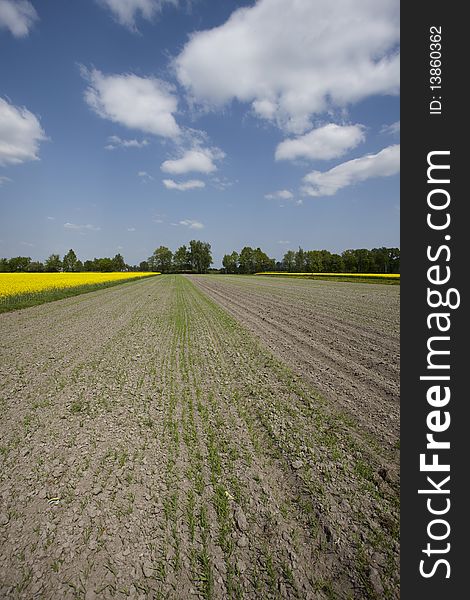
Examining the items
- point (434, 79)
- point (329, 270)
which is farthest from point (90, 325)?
point (329, 270)

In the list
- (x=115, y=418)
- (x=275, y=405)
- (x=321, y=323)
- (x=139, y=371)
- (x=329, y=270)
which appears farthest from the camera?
(x=329, y=270)

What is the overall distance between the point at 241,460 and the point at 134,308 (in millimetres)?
15959

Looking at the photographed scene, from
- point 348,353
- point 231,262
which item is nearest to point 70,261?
point 231,262

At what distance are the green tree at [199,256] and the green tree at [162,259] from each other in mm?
10891

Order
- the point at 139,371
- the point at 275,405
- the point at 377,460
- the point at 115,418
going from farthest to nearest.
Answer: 1. the point at 139,371
2. the point at 275,405
3. the point at 115,418
4. the point at 377,460

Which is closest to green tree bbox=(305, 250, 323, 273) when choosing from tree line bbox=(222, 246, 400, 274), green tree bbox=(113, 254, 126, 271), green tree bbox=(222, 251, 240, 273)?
tree line bbox=(222, 246, 400, 274)

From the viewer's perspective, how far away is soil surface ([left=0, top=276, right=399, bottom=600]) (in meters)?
2.48

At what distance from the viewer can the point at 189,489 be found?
11.2ft

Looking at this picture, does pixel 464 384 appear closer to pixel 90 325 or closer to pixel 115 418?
pixel 115 418

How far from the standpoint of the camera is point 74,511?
10.2 feet

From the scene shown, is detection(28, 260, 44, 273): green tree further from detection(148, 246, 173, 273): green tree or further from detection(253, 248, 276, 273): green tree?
detection(253, 248, 276, 273): green tree

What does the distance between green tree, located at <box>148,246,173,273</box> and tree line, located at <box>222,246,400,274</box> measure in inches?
1364

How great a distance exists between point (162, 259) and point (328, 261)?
251 feet

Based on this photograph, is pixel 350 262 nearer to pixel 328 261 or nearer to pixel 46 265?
pixel 328 261
